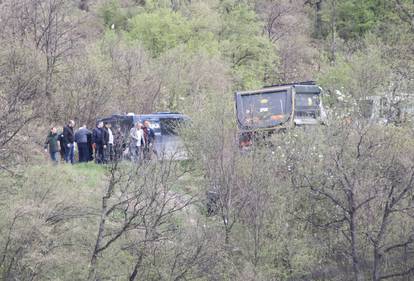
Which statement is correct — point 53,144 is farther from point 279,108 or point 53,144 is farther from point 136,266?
point 279,108

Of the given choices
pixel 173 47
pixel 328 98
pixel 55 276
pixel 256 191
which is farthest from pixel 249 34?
pixel 55 276

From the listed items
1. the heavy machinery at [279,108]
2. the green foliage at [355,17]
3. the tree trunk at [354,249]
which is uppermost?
the green foliage at [355,17]

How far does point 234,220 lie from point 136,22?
27672 millimetres

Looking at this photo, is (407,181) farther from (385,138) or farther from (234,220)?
(234,220)

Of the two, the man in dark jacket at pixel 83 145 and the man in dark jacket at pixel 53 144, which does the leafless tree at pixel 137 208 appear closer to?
the man in dark jacket at pixel 53 144

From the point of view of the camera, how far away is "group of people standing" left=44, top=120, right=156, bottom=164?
1077 inches

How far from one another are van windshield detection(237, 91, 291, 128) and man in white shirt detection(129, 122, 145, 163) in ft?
14.6

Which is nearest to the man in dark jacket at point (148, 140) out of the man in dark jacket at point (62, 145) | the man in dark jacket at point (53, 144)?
the man in dark jacket at point (62, 145)

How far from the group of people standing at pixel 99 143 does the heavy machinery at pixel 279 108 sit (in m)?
4.23

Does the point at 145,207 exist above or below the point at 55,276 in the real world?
above

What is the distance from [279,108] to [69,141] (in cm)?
871

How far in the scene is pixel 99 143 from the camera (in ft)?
92.8

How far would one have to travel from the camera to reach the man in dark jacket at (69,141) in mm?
28203

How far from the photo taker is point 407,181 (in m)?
26.0
